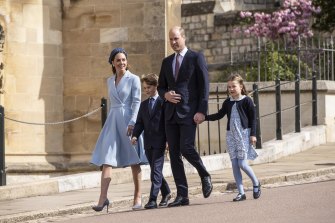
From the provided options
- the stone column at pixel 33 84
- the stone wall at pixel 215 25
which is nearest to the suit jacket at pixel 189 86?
the stone column at pixel 33 84

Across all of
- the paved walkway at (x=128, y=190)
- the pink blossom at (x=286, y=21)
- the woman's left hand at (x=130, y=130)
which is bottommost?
the paved walkway at (x=128, y=190)

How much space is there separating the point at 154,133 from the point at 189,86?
1.93 ft

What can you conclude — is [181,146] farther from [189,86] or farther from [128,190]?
[128,190]

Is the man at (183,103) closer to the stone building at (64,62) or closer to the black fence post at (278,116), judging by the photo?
the stone building at (64,62)

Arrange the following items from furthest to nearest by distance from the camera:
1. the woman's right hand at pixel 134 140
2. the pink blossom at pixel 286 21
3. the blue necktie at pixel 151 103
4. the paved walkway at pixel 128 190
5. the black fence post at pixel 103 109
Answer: the pink blossom at pixel 286 21 → the black fence post at pixel 103 109 → the blue necktie at pixel 151 103 → the woman's right hand at pixel 134 140 → the paved walkway at pixel 128 190

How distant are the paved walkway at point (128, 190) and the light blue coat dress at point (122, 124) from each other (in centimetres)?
60

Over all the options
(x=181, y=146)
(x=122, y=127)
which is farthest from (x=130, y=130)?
(x=181, y=146)

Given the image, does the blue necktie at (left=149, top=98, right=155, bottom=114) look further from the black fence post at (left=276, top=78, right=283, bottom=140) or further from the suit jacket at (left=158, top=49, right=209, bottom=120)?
the black fence post at (left=276, top=78, right=283, bottom=140)

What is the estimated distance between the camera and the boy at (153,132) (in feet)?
42.8

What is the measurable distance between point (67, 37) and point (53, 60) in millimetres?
390

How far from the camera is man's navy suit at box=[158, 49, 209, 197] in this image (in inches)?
510

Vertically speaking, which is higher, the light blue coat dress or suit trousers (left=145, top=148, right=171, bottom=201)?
the light blue coat dress

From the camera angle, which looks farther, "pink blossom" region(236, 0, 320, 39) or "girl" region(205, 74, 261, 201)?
"pink blossom" region(236, 0, 320, 39)

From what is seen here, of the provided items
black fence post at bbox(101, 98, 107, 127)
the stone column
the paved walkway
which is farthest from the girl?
the stone column
